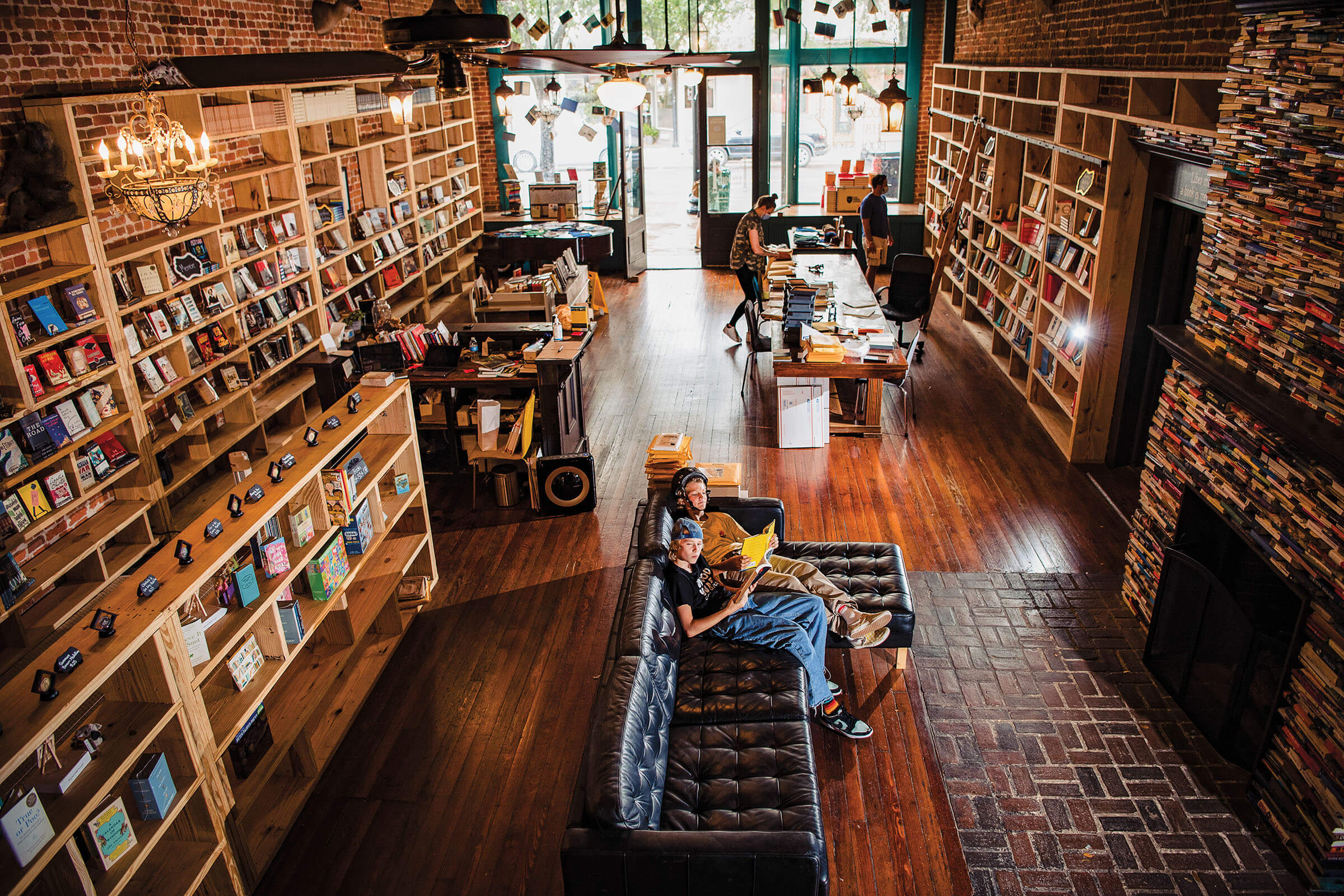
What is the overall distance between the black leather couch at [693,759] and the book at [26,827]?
5.00 ft

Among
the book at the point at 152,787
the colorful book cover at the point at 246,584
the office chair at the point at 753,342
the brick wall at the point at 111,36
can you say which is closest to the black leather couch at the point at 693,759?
the book at the point at 152,787

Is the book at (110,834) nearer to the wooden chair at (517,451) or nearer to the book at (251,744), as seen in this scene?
the book at (251,744)

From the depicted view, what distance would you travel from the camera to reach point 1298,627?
3.65 m

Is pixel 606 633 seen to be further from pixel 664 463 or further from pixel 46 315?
pixel 46 315

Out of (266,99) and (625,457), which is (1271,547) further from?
(266,99)

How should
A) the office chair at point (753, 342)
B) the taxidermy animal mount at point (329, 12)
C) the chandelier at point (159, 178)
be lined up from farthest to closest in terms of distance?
the office chair at point (753, 342)
the taxidermy animal mount at point (329, 12)
the chandelier at point (159, 178)

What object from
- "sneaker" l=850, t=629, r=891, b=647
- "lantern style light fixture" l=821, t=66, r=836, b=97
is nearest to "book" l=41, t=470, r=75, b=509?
"sneaker" l=850, t=629, r=891, b=647

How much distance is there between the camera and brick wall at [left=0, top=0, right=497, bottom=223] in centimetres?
512

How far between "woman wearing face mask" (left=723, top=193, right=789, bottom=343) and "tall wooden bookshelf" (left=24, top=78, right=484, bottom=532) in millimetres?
3728

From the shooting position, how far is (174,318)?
6.30 meters

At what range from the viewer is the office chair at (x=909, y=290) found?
30.7 feet

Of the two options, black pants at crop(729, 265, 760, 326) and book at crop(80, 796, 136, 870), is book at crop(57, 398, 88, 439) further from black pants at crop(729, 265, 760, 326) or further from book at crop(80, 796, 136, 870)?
black pants at crop(729, 265, 760, 326)

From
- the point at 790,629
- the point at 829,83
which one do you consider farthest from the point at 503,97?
the point at 790,629

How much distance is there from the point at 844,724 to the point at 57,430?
4592 mm
